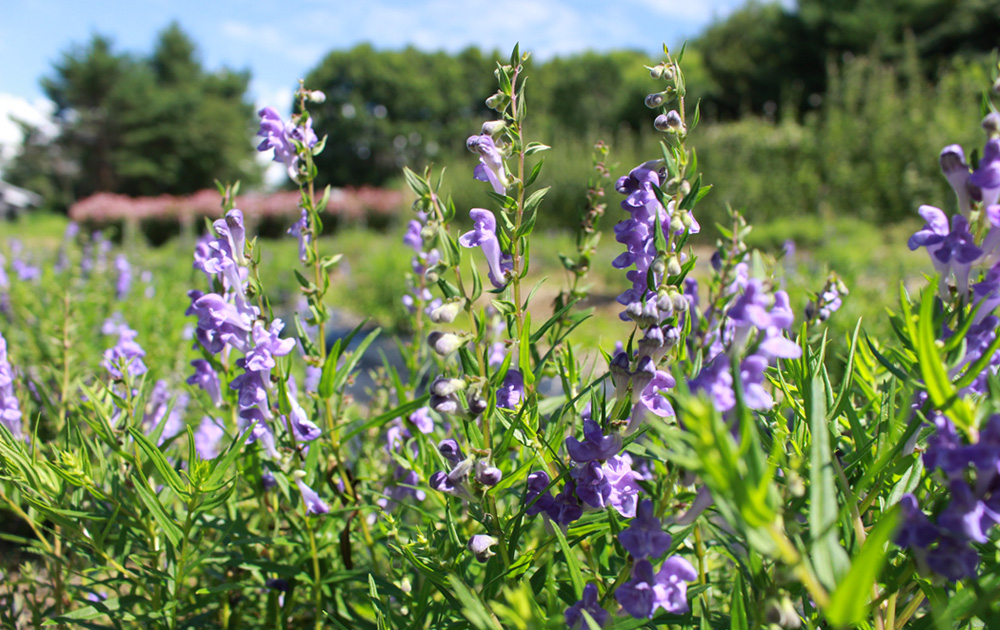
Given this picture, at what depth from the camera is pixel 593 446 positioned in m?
0.82

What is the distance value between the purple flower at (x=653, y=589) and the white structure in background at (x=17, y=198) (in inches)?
2024

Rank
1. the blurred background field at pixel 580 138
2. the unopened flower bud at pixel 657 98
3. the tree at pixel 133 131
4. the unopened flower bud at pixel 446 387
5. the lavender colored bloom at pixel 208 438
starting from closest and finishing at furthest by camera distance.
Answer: the unopened flower bud at pixel 446 387, the unopened flower bud at pixel 657 98, the lavender colored bloom at pixel 208 438, the blurred background field at pixel 580 138, the tree at pixel 133 131

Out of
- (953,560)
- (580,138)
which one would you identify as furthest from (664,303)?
(580,138)

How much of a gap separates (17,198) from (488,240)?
53.0m

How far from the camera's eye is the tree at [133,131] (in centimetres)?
3656

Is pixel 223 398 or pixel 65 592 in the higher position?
pixel 223 398

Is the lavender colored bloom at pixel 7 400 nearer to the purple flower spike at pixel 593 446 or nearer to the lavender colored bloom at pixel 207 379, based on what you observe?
the lavender colored bloom at pixel 207 379

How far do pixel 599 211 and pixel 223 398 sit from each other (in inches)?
39.9

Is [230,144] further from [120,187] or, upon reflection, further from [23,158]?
[23,158]

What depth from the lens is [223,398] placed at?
145 cm

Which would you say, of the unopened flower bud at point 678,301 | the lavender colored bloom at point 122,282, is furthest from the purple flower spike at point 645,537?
the lavender colored bloom at point 122,282

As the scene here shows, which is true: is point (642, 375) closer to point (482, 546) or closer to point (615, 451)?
point (615, 451)

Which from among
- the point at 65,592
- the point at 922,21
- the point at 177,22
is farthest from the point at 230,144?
the point at 65,592

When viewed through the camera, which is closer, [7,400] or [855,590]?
[855,590]
